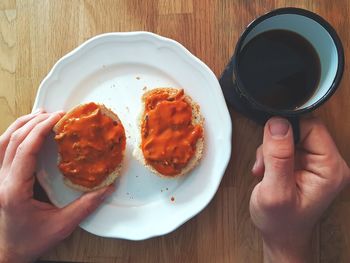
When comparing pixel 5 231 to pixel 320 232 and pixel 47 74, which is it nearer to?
pixel 47 74

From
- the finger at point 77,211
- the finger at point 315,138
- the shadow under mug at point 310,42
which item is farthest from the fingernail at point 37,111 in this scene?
the finger at point 315,138

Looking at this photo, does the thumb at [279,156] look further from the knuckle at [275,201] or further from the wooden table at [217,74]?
the wooden table at [217,74]

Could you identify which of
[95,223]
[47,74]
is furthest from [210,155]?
[47,74]

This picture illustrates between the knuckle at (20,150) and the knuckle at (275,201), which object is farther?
the knuckle at (20,150)

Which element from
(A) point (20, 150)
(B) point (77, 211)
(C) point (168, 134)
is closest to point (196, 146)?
(C) point (168, 134)

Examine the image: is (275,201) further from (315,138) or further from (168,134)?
(168,134)
